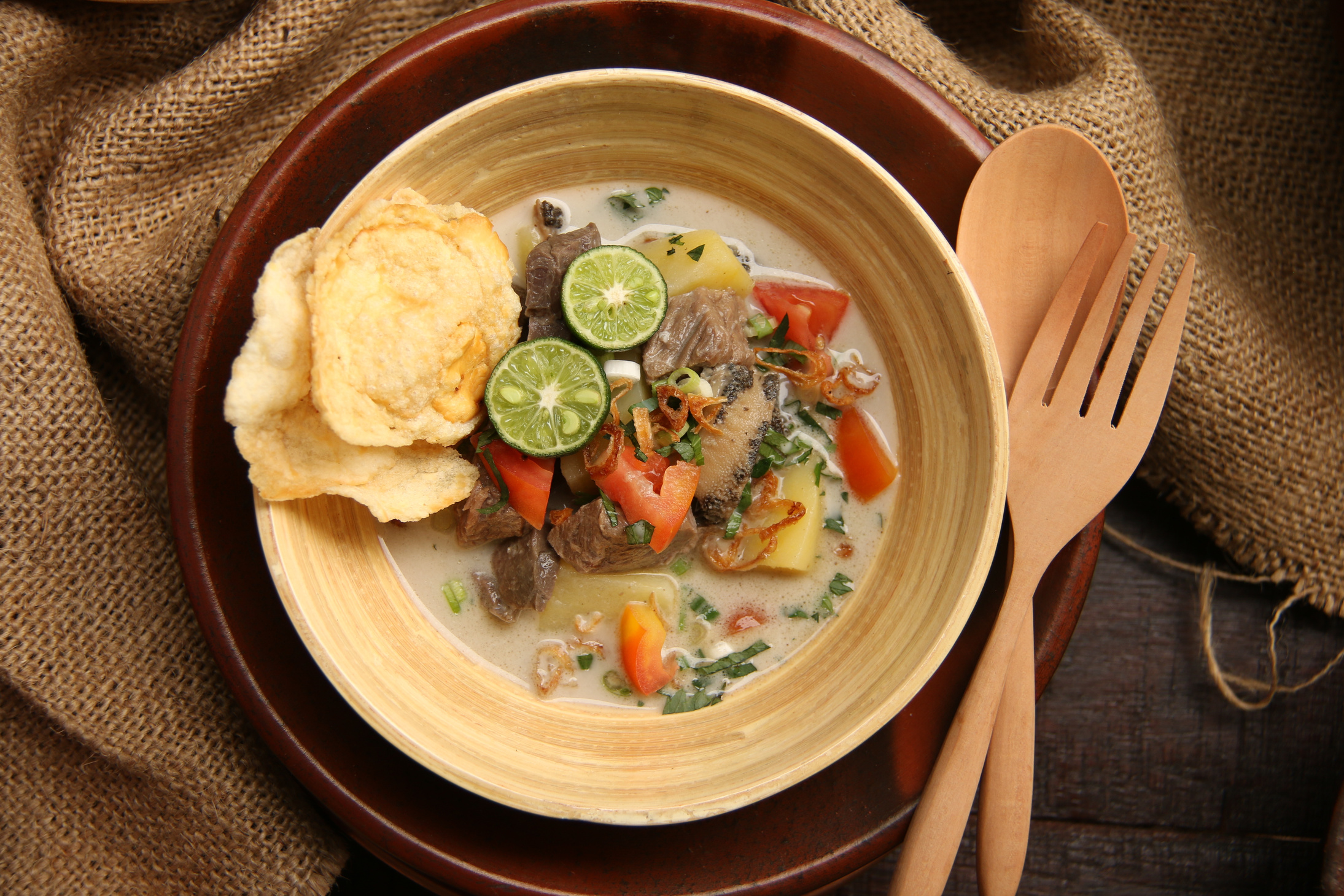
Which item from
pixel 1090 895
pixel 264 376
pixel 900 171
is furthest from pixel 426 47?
pixel 1090 895

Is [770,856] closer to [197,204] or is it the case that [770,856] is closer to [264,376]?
[264,376]

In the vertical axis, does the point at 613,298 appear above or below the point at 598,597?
above

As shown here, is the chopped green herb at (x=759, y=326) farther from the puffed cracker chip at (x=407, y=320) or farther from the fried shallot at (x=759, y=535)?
the puffed cracker chip at (x=407, y=320)

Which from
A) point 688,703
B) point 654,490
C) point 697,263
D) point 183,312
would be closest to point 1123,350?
point 697,263

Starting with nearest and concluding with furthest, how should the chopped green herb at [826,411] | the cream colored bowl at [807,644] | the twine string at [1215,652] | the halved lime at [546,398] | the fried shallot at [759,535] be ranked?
the cream colored bowl at [807,644] → the halved lime at [546,398] → the fried shallot at [759,535] → the chopped green herb at [826,411] → the twine string at [1215,652]

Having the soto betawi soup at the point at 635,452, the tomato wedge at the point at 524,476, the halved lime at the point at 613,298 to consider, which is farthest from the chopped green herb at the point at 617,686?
the halved lime at the point at 613,298

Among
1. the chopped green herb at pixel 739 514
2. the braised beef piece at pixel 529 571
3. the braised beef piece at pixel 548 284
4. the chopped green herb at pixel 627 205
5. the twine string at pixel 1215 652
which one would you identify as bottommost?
the twine string at pixel 1215 652

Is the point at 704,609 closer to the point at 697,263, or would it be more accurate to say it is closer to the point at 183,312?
the point at 697,263
